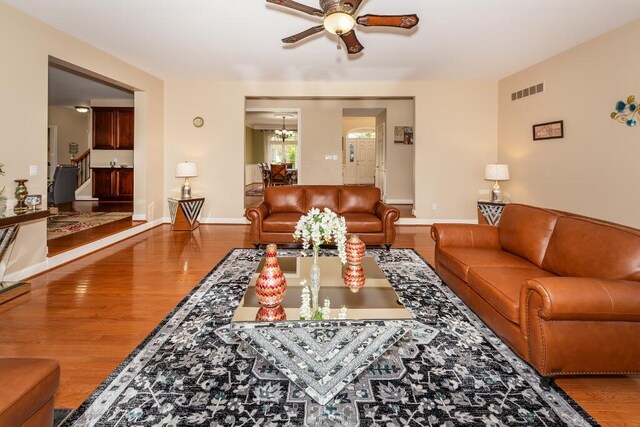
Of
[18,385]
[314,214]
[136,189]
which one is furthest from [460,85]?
[18,385]

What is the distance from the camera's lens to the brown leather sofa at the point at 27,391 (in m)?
1.08

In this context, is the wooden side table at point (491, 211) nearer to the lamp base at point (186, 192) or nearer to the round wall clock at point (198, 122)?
the lamp base at point (186, 192)

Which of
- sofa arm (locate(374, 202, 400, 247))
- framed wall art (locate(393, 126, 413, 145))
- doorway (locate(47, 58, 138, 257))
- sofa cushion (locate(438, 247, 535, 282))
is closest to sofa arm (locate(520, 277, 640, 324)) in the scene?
sofa cushion (locate(438, 247, 535, 282))

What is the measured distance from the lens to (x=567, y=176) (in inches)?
196

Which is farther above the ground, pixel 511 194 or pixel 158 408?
pixel 511 194

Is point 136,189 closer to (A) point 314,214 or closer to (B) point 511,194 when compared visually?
(A) point 314,214

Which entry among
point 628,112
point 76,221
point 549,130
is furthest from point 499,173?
point 76,221

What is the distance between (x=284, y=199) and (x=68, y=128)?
8865 millimetres

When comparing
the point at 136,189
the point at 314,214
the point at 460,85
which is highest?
the point at 460,85

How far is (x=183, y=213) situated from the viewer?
6.23 metres

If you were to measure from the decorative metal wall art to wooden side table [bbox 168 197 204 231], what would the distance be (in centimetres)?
626

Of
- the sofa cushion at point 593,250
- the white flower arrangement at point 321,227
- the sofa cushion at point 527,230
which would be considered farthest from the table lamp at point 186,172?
the sofa cushion at point 593,250

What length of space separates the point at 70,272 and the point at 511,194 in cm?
677

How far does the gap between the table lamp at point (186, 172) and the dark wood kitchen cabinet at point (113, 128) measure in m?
3.76
